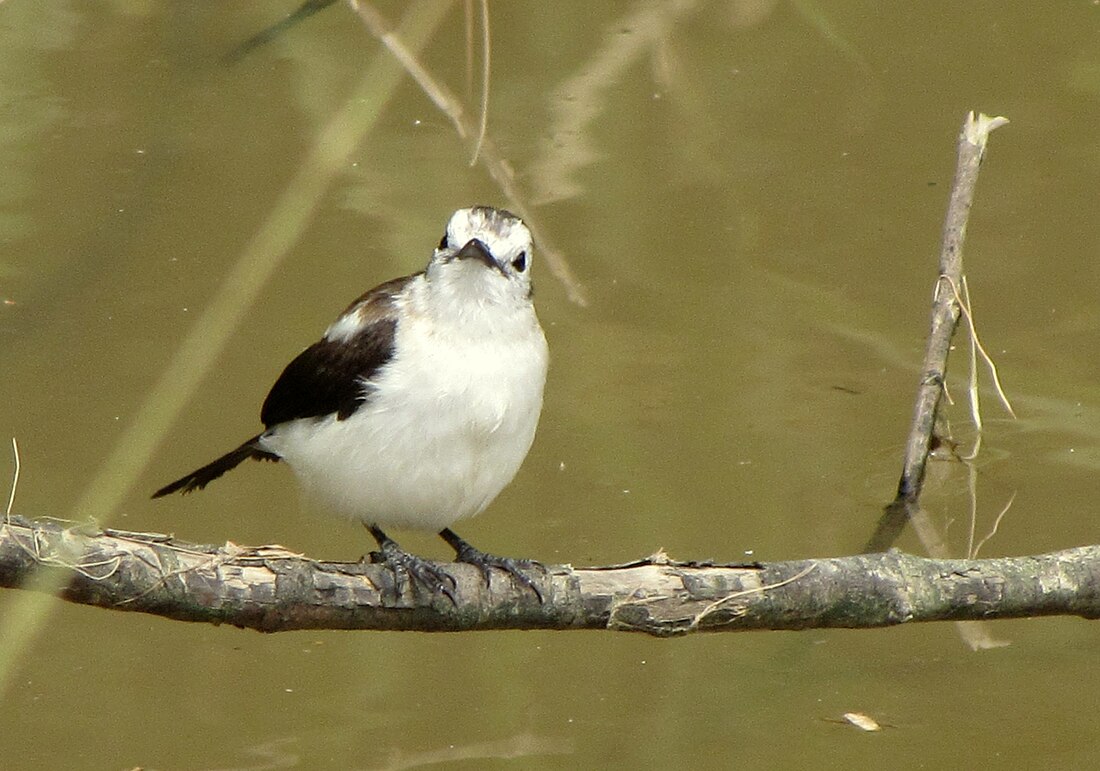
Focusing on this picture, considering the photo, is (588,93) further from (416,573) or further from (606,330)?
(416,573)

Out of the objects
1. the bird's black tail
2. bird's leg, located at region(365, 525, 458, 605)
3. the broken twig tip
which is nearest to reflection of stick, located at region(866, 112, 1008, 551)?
the broken twig tip

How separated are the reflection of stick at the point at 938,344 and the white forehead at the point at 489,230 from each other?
5.06ft

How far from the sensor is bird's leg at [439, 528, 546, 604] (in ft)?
11.3

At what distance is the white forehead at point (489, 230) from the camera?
12.5ft

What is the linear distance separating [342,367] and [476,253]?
0.42 meters

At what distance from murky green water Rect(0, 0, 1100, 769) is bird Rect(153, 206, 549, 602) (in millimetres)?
560

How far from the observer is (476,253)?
366 centimetres

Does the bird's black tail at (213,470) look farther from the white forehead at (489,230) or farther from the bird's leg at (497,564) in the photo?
the white forehead at (489,230)

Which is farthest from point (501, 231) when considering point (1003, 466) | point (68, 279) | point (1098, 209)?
point (1098, 209)

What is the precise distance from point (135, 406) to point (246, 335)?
648 mm

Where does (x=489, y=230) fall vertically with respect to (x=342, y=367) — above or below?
above

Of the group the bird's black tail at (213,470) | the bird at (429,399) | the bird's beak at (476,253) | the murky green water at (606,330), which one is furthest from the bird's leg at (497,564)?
the bird's beak at (476,253)

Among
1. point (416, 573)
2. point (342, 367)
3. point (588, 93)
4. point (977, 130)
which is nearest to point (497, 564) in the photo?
point (416, 573)

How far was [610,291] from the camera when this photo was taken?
6199 mm
